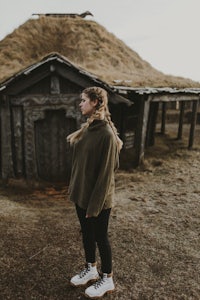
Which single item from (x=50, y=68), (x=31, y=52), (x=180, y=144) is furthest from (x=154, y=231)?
(x=31, y=52)

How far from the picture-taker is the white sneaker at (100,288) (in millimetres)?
3266

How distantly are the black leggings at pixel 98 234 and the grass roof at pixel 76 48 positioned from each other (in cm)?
940

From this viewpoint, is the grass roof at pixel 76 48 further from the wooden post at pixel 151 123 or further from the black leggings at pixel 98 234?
the black leggings at pixel 98 234

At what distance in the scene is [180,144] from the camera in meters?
14.0

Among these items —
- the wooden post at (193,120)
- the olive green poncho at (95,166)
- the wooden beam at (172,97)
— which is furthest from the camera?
the wooden post at (193,120)

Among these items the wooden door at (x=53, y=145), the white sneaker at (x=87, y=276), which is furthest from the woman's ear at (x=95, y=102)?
the wooden door at (x=53, y=145)

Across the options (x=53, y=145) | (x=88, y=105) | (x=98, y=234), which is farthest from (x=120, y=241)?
(x=53, y=145)

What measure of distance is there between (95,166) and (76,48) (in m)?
12.3

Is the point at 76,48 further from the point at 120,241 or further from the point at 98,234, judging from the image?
the point at 98,234

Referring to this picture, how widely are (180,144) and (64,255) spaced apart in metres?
10.9

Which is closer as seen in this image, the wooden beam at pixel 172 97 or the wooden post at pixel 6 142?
the wooden post at pixel 6 142

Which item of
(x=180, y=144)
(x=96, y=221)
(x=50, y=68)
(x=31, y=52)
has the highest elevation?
(x=31, y=52)

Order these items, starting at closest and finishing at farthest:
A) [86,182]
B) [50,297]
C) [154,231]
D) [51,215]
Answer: [86,182] < [50,297] < [154,231] < [51,215]

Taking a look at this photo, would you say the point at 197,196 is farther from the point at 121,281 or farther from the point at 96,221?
the point at 96,221
